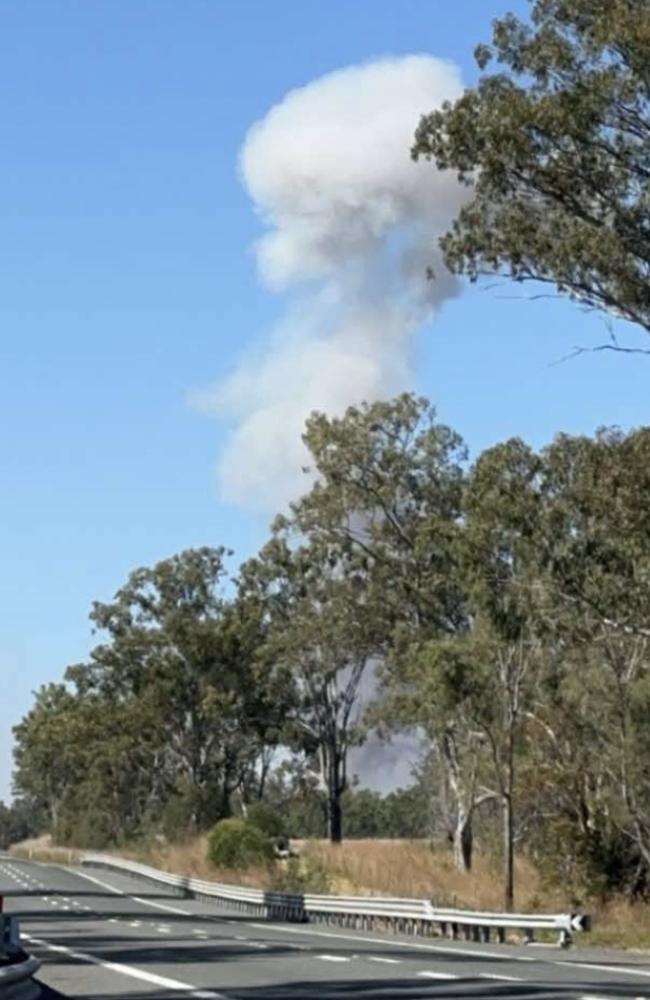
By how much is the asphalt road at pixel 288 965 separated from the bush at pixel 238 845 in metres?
23.2

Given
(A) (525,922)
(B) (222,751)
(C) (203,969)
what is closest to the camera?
(C) (203,969)

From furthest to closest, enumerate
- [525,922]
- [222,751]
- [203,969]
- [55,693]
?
[55,693] < [222,751] < [525,922] < [203,969]

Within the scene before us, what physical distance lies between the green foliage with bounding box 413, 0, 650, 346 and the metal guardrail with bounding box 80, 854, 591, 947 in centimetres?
1061

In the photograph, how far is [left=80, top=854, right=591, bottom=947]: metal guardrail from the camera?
3347 cm

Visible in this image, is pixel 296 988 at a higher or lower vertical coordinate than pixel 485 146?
lower

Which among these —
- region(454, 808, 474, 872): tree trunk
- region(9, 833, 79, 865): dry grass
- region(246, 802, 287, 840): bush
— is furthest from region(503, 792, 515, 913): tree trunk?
region(9, 833, 79, 865): dry grass

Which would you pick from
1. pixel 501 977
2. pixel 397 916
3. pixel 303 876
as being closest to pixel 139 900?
pixel 303 876

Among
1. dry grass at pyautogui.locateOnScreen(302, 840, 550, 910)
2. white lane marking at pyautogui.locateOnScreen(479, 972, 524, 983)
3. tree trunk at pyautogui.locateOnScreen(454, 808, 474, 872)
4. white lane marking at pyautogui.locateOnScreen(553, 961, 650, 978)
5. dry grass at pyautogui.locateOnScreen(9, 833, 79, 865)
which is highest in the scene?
dry grass at pyautogui.locateOnScreen(9, 833, 79, 865)

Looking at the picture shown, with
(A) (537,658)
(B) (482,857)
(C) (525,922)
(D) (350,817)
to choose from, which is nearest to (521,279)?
(C) (525,922)

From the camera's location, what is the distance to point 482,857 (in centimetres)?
6338

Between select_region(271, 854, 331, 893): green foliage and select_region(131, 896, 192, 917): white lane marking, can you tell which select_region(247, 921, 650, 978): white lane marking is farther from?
select_region(271, 854, 331, 893): green foliage

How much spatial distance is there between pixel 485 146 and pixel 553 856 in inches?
771

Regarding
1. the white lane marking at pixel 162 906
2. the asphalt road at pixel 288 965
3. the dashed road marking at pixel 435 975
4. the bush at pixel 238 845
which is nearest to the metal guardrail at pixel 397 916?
the asphalt road at pixel 288 965

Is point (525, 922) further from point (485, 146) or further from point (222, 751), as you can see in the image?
point (222, 751)
